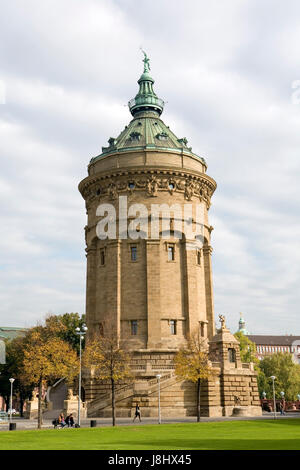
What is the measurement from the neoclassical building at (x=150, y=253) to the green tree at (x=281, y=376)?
98.9 feet

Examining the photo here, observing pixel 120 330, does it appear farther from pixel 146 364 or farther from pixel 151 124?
pixel 151 124

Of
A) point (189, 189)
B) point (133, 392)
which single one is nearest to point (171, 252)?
point (189, 189)

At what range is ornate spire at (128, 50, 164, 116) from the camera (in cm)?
6894

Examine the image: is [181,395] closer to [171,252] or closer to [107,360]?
[107,360]

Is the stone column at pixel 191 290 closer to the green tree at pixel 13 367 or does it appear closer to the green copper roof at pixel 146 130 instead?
the green copper roof at pixel 146 130

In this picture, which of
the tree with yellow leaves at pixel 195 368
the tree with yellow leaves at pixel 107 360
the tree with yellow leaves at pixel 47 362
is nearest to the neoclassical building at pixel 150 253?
the tree with yellow leaves at pixel 107 360

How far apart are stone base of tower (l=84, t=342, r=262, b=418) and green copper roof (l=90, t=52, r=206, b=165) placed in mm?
24883

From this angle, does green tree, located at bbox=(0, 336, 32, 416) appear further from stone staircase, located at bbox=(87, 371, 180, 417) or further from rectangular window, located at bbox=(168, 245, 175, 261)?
rectangular window, located at bbox=(168, 245, 175, 261)

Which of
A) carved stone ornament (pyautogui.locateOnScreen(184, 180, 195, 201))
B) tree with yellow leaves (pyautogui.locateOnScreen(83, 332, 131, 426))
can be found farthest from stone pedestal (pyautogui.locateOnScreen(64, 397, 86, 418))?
carved stone ornament (pyautogui.locateOnScreen(184, 180, 195, 201))

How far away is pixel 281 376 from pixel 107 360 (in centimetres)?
5156

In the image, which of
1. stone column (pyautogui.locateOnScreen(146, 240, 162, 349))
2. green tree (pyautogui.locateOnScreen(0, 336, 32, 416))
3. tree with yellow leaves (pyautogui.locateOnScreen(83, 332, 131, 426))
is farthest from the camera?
green tree (pyautogui.locateOnScreen(0, 336, 32, 416))

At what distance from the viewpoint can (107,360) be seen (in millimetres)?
45281
